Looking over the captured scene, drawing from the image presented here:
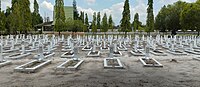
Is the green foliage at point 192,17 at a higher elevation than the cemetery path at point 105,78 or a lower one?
higher

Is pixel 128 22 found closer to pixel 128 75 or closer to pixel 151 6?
pixel 151 6

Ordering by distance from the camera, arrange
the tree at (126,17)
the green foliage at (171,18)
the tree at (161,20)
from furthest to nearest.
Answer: the tree at (161,20) → the green foliage at (171,18) → the tree at (126,17)

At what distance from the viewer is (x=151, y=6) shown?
49.7 metres

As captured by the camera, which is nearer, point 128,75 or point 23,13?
point 128,75

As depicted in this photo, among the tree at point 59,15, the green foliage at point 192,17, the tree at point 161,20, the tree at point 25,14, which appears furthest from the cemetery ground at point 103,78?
the tree at point 161,20

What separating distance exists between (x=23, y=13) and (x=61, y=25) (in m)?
6.99

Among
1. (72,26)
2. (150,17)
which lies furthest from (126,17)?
(72,26)

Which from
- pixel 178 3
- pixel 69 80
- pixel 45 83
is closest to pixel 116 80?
pixel 69 80

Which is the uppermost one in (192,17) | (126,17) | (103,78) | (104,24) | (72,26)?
(126,17)

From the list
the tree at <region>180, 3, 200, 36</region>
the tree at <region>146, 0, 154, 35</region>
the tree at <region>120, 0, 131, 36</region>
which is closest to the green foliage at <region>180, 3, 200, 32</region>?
the tree at <region>180, 3, 200, 36</region>

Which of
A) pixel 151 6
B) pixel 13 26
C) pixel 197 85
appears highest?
pixel 151 6

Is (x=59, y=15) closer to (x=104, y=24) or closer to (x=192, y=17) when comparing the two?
(x=104, y=24)

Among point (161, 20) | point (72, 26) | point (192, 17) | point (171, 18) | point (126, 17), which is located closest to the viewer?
point (192, 17)

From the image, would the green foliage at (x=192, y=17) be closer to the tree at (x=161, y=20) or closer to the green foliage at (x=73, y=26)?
the tree at (x=161, y=20)
